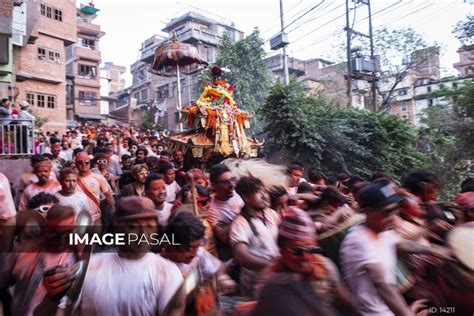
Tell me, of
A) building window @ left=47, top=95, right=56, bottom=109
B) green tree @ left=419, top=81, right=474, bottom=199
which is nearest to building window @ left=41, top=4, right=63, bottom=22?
building window @ left=47, top=95, right=56, bottom=109

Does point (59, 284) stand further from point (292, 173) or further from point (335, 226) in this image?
point (292, 173)

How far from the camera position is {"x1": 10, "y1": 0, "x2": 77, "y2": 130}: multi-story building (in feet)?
73.5

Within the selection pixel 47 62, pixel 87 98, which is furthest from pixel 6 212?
pixel 87 98

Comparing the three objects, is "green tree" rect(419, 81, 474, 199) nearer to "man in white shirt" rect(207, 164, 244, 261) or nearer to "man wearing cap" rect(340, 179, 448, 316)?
"man in white shirt" rect(207, 164, 244, 261)

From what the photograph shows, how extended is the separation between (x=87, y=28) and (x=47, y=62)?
11357mm

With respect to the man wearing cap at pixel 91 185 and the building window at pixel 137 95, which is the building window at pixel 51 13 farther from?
the man wearing cap at pixel 91 185

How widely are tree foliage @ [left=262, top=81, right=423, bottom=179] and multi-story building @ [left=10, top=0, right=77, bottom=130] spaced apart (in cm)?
1656

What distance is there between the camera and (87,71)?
3350cm

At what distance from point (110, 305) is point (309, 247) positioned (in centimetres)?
104

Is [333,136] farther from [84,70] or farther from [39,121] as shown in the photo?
[84,70]

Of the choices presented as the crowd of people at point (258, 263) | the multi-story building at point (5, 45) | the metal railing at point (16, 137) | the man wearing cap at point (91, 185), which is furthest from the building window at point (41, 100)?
the crowd of people at point (258, 263)

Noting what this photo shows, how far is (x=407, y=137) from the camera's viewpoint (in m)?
12.6

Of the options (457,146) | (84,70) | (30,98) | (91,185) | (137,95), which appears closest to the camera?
(91,185)

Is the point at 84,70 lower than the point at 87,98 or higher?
higher
